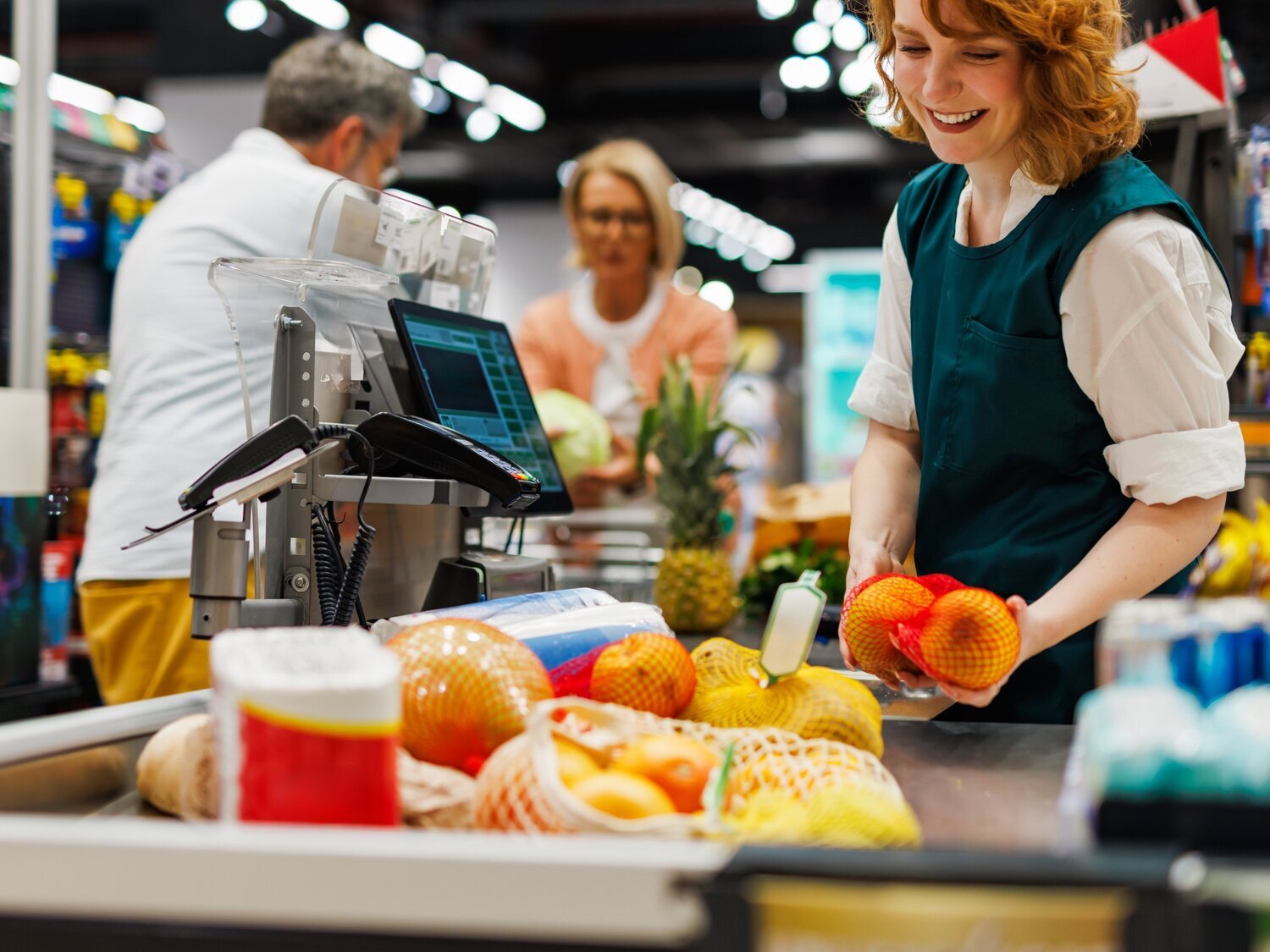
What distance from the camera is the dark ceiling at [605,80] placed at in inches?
352

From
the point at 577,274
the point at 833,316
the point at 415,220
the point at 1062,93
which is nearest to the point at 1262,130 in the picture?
the point at 1062,93

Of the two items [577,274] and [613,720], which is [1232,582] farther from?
[577,274]

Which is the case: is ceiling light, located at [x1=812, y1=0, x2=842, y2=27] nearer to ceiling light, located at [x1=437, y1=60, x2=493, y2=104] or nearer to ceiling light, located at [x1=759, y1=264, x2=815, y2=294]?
ceiling light, located at [x1=437, y1=60, x2=493, y2=104]

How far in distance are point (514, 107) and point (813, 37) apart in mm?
2370

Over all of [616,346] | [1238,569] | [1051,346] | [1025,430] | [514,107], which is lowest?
[1238,569]

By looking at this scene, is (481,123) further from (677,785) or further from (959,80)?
(677,785)

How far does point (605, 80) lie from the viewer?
12.2 metres

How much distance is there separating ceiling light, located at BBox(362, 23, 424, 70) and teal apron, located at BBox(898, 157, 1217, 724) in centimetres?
662

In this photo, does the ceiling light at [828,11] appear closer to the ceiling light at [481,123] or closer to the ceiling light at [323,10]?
the ceiling light at [323,10]

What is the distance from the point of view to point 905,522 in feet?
6.67

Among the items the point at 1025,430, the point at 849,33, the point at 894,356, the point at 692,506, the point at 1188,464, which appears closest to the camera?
the point at 1188,464

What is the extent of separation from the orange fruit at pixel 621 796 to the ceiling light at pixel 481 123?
10892mm

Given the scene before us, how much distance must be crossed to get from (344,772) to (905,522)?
129 cm

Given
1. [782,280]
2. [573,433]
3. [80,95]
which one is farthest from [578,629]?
[782,280]
